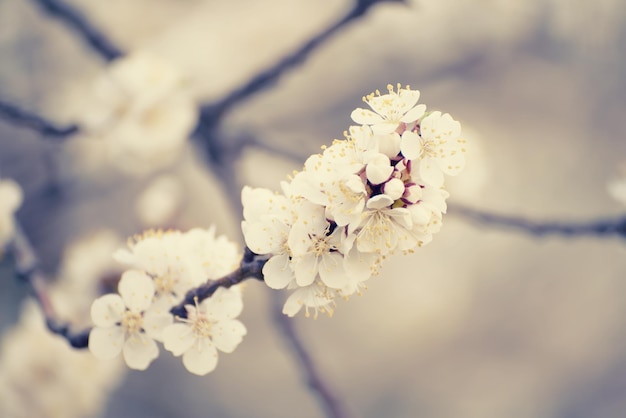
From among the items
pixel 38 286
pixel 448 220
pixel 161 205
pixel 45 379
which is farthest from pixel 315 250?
pixel 448 220

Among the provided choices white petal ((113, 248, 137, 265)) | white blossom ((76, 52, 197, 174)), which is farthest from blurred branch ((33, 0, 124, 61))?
white petal ((113, 248, 137, 265))

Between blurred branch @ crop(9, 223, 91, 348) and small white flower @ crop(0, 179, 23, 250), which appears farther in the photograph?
small white flower @ crop(0, 179, 23, 250)

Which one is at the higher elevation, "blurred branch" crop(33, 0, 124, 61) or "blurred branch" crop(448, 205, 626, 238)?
"blurred branch" crop(448, 205, 626, 238)

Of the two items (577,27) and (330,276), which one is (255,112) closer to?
(577,27)

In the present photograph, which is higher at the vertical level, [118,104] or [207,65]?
[207,65]

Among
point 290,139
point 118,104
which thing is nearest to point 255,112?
point 290,139

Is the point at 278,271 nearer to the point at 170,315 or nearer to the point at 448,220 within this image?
the point at 170,315

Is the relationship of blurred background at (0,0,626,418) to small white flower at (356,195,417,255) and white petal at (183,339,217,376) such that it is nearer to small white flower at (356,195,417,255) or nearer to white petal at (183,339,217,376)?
white petal at (183,339,217,376)
